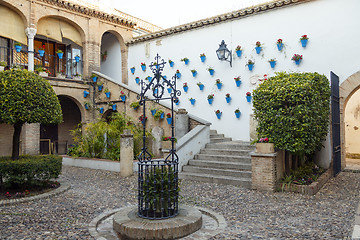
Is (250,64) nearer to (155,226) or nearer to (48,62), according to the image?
(155,226)

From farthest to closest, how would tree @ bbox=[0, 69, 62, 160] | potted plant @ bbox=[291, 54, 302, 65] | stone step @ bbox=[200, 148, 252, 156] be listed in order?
1. potted plant @ bbox=[291, 54, 302, 65]
2. stone step @ bbox=[200, 148, 252, 156]
3. tree @ bbox=[0, 69, 62, 160]

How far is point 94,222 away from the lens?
4270 millimetres

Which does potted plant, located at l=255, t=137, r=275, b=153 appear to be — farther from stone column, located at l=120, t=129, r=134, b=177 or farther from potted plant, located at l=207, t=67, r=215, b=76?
potted plant, located at l=207, t=67, r=215, b=76

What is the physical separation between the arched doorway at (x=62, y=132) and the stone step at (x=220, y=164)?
9223 mm

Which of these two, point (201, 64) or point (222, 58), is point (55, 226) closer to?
point (222, 58)

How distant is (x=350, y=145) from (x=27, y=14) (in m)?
14.4

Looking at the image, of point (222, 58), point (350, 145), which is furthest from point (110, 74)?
point (350, 145)

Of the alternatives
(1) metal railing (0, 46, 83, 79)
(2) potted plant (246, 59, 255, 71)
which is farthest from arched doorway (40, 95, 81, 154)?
(2) potted plant (246, 59, 255, 71)

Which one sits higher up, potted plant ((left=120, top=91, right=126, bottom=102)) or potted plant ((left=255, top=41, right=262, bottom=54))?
potted plant ((left=255, top=41, right=262, bottom=54))

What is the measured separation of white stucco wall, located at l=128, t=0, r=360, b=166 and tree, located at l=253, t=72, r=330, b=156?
244cm

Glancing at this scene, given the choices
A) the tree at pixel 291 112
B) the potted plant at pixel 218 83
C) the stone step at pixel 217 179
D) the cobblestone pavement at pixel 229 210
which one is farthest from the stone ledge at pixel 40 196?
the potted plant at pixel 218 83

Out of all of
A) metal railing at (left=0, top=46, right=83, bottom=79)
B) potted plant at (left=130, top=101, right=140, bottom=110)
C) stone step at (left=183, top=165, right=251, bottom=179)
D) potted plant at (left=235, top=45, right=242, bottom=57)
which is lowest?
stone step at (left=183, top=165, right=251, bottom=179)

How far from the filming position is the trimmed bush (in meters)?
5.70

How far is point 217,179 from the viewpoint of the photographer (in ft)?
22.9
